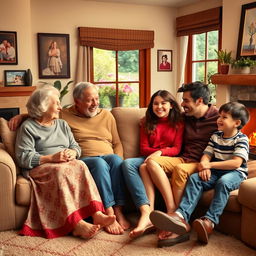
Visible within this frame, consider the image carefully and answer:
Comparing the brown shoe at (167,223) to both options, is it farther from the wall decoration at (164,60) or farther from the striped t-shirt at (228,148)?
the wall decoration at (164,60)

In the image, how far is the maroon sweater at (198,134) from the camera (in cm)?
263

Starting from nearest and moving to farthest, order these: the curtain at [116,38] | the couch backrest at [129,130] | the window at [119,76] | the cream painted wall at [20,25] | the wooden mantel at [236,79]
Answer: the couch backrest at [129,130] → the wooden mantel at [236,79] → the cream painted wall at [20,25] → the curtain at [116,38] → the window at [119,76]

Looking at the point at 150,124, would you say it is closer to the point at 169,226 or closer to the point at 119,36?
the point at 169,226

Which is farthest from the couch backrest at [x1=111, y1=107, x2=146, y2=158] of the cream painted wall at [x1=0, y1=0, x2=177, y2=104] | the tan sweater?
the cream painted wall at [x1=0, y1=0, x2=177, y2=104]

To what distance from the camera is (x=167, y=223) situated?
6.84ft

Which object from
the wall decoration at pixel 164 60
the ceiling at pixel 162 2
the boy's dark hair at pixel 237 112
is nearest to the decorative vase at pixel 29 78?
the ceiling at pixel 162 2

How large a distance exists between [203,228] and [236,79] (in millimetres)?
2907

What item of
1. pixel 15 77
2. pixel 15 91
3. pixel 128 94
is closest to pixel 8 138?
pixel 15 91

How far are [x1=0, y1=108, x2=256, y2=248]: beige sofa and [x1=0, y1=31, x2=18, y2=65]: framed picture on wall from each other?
2.61 m

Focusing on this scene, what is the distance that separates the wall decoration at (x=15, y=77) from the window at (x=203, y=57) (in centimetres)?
282

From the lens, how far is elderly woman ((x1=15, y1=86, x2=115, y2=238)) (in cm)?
231

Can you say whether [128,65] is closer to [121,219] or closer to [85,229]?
[121,219]

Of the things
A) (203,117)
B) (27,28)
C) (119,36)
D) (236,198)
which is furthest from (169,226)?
(119,36)

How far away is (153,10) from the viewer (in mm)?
6375
